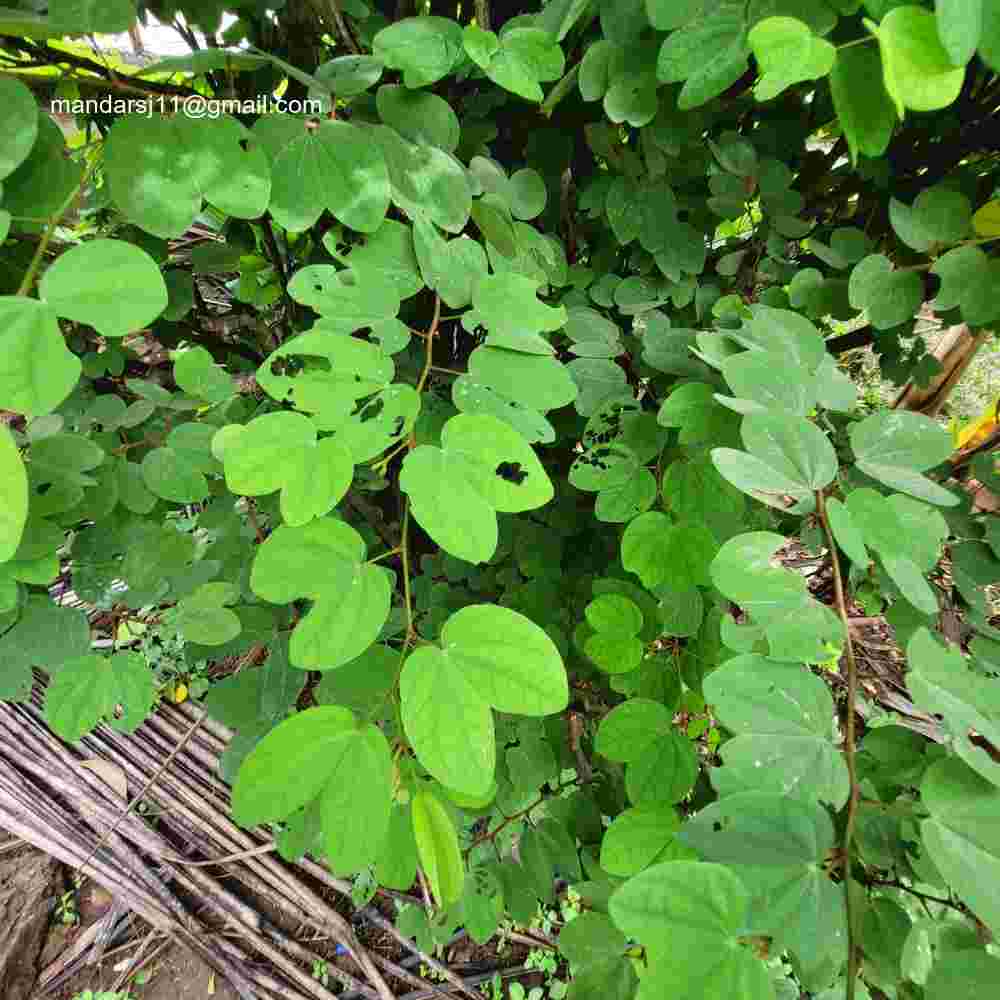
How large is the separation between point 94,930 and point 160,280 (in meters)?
1.52

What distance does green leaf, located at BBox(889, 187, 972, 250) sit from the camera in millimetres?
562

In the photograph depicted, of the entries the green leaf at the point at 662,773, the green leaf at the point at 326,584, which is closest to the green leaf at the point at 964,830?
the green leaf at the point at 662,773

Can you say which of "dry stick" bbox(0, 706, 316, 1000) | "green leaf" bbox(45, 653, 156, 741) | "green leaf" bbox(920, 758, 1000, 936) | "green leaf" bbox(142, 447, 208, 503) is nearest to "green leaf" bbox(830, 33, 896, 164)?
"green leaf" bbox(920, 758, 1000, 936)

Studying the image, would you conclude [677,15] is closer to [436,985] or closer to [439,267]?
→ [439,267]

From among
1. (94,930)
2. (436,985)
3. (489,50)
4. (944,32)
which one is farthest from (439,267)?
(94,930)

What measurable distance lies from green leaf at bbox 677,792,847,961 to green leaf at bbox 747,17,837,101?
15.8 inches

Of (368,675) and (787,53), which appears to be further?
(368,675)

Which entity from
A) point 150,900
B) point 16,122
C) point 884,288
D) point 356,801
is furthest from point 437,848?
point 150,900

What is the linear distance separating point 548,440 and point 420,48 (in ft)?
1.06

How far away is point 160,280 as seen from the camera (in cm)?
36

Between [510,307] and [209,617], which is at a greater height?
[510,307]

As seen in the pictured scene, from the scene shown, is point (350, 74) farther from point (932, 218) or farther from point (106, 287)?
Result: point (932, 218)

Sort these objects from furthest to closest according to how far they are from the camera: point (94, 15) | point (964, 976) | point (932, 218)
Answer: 1. point (932, 218)
2. point (94, 15)
3. point (964, 976)

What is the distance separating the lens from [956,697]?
0.33 metres
